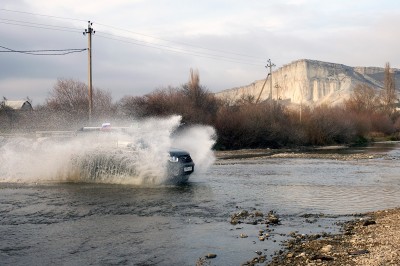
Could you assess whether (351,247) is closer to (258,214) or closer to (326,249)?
(326,249)

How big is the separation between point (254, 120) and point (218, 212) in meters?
46.7

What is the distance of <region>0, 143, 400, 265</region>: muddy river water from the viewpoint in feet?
30.4

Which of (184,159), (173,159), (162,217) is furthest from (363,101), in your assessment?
(162,217)

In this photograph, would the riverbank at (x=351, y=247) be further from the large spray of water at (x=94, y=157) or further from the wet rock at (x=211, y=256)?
the large spray of water at (x=94, y=157)

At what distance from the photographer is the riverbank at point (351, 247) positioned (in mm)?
8172

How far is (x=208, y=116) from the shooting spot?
5831 cm

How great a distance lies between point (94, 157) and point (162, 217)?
8016 mm

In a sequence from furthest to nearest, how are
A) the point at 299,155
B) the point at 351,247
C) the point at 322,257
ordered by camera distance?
the point at 299,155 < the point at 351,247 < the point at 322,257

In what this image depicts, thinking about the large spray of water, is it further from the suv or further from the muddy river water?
the muddy river water

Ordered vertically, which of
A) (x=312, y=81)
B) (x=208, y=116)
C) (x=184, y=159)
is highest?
(x=312, y=81)

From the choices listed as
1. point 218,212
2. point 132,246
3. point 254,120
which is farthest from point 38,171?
point 254,120

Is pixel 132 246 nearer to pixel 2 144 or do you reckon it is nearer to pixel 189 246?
pixel 189 246

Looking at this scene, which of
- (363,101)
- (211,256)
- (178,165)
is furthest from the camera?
(363,101)

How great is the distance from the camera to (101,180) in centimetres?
1975
